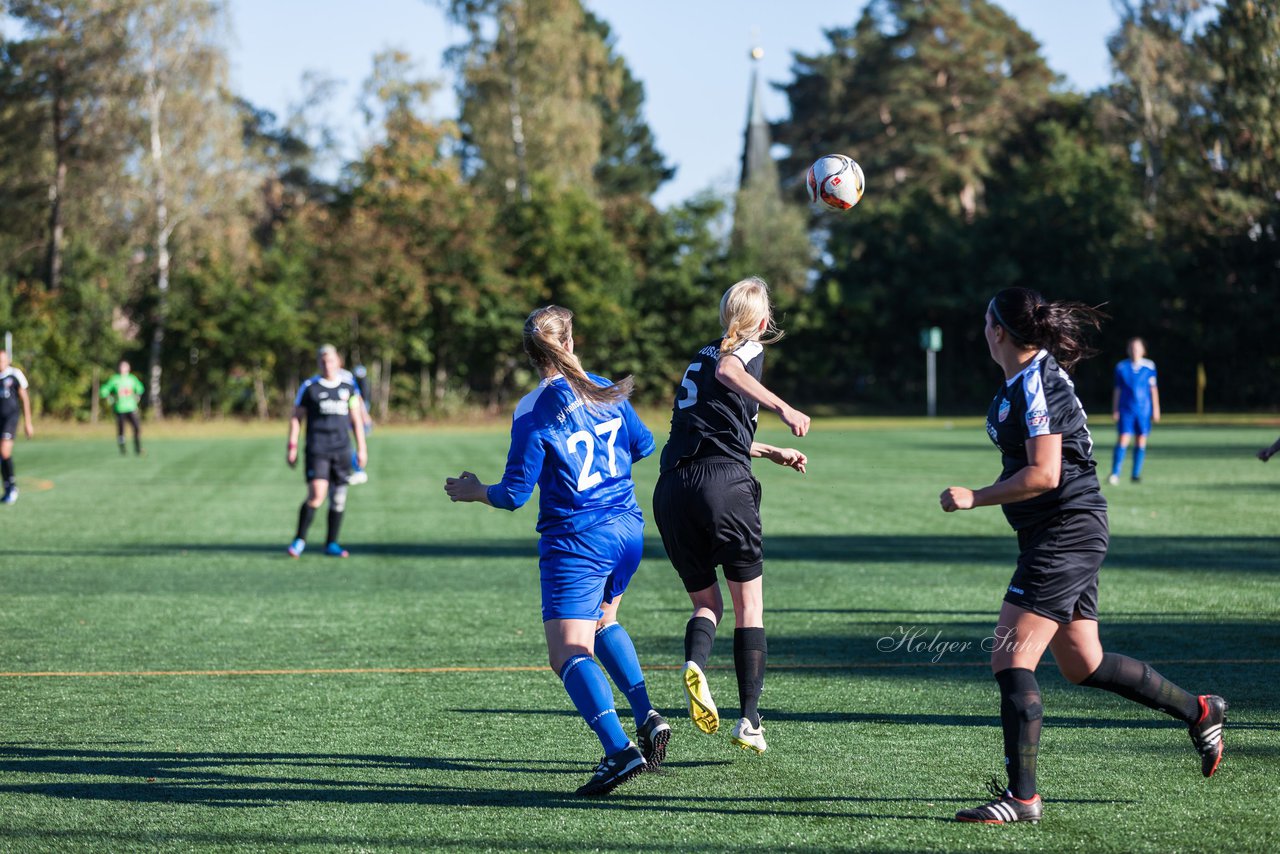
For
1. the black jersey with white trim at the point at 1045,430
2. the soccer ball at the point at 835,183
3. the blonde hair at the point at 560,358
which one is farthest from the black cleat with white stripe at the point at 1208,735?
the soccer ball at the point at 835,183

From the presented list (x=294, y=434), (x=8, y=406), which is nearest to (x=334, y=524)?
(x=294, y=434)

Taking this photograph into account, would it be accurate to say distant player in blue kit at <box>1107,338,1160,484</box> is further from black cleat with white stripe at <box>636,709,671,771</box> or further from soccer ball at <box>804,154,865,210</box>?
black cleat with white stripe at <box>636,709,671,771</box>

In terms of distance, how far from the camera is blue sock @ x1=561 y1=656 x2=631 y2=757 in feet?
16.2

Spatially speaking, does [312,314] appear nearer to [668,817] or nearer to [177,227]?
[177,227]

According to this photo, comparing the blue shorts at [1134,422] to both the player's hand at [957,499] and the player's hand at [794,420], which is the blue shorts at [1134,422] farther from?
the player's hand at [957,499]

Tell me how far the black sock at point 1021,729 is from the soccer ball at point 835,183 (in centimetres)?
400

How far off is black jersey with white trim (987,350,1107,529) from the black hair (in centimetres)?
6

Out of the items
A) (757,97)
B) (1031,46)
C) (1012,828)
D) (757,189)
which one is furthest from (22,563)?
→ (757,97)

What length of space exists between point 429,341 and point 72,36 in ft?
50.9

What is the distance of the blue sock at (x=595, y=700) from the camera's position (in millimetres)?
4941

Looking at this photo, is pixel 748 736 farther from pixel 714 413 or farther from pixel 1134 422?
pixel 1134 422

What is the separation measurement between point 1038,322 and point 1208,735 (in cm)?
167

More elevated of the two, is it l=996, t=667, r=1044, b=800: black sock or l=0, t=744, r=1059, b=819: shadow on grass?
l=996, t=667, r=1044, b=800: black sock

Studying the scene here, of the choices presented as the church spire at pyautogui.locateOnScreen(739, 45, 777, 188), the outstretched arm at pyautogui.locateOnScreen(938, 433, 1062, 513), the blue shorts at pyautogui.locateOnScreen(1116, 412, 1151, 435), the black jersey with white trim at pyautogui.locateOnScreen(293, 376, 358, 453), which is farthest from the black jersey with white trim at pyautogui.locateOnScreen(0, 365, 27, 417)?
the church spire at pyautogui.locateOnScreen(739, 45, 777, 188)
